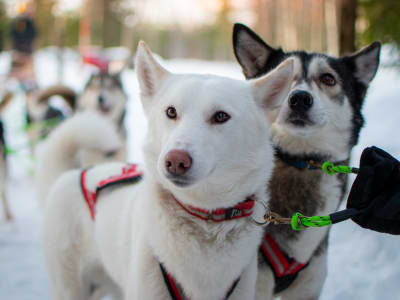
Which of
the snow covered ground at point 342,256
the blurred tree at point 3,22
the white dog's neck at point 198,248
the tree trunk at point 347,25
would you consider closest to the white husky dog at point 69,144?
the snow covered ground at point 342,256

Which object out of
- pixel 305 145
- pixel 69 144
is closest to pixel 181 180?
pixel 305 145

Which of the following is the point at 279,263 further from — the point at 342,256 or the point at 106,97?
the point at 106,97

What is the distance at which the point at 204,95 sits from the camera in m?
1.46

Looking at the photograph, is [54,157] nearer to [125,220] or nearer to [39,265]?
[125,220]

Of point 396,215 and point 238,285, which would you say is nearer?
point 396,215

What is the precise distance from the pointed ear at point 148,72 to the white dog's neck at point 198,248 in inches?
21.2

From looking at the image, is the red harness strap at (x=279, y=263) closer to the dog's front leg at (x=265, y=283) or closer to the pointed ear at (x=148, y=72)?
the dog's front leg at (x=265, y=283)

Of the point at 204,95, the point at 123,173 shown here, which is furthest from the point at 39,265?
the point at 204,95

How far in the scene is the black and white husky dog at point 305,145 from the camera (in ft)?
6.07

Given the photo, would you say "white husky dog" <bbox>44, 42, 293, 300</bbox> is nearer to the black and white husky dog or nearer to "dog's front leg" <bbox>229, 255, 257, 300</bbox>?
"dog's front leg" <bbox>229, 255, 257, 300</bbox>

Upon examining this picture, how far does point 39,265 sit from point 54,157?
4.92 feet

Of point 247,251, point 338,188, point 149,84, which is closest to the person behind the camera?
point 247,251

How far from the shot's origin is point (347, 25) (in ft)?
15.7

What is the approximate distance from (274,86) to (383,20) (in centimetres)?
449
